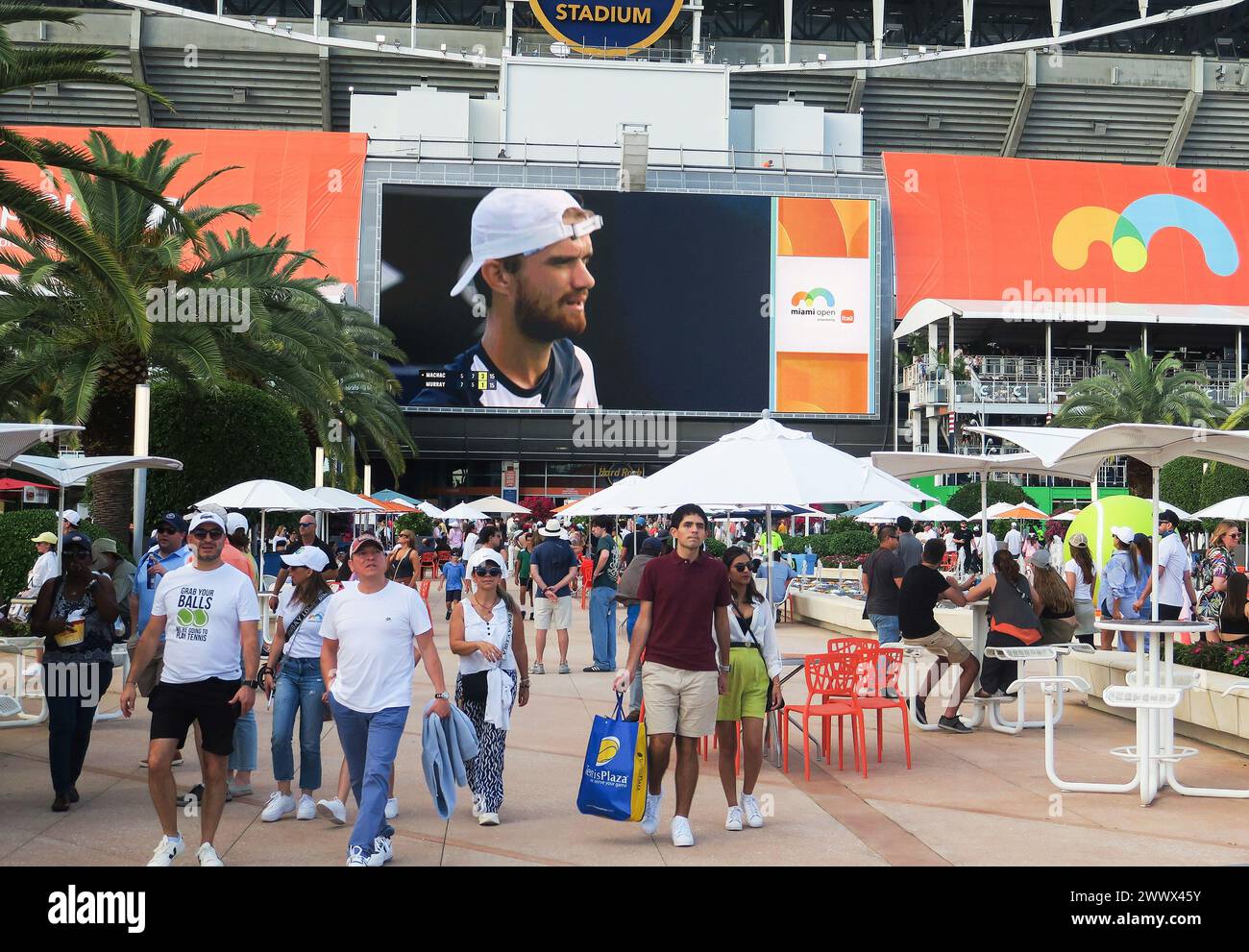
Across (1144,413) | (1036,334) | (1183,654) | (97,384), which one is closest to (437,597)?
(97,384)

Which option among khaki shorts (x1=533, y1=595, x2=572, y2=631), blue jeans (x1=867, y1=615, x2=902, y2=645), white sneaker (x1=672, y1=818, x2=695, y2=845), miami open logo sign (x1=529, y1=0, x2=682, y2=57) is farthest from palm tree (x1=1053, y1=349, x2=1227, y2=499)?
white sneaker (x1=672, y1=818, x2=695, y2=845)

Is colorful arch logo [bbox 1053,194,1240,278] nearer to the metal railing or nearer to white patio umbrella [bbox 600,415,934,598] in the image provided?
the metal railing

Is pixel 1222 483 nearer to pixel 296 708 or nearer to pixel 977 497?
pixel 977 497

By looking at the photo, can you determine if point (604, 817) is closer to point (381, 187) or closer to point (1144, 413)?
point (1144, 413)

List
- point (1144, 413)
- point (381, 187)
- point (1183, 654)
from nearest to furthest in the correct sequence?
point (1183, 654)
point (1144, 413)
point (381, 187)

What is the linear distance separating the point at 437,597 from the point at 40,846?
20.6 m

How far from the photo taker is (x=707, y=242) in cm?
5362

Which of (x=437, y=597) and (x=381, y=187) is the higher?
(x=381, y=187)

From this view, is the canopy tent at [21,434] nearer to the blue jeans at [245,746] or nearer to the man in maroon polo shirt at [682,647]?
the blue jeans at [245,746]

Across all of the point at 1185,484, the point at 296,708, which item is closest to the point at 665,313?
the point at 1185,484

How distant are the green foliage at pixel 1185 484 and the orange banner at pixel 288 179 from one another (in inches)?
1268

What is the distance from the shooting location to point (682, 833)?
6785 mm
